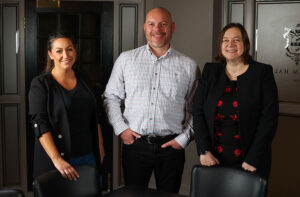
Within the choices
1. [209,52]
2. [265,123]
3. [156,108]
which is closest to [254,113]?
[265,123]

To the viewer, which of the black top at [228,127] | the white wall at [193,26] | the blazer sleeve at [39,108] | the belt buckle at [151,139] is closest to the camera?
the blazer sleeve at [39,108]

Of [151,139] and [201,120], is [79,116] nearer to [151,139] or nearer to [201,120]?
[151,139]

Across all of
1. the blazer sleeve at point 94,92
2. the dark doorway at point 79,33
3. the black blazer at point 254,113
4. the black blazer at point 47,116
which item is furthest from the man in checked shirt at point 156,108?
the dark doorway at point 79,33

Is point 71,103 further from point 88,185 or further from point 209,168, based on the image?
point 209,168

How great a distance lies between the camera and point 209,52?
313cm

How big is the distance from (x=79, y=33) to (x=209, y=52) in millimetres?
1105

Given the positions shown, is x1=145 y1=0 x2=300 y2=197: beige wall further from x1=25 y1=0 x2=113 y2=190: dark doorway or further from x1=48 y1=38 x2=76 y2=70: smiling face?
x1=48 y1=38 x2=76 y2=70: smiling face

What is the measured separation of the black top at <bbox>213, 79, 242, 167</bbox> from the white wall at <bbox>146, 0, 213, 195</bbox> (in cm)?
116

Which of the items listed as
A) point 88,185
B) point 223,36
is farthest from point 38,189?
point 223,36

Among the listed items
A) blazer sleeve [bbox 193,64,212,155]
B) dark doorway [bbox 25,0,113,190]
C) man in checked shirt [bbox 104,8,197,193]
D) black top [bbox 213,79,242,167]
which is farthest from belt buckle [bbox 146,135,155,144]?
dark doorway [bbox 25,0,113,190]

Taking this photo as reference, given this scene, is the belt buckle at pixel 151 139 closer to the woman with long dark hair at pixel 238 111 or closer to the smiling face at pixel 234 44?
the woman with long dark hair at pixel 238 111

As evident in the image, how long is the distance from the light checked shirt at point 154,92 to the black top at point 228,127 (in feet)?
0.86

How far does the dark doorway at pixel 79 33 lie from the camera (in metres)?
3.18

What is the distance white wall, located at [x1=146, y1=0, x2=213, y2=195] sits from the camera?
122 inches
